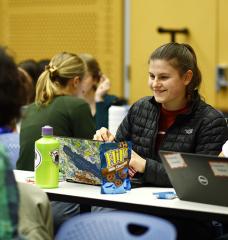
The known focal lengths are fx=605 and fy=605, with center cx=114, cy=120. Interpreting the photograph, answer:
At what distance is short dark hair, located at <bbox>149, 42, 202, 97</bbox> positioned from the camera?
2.96m

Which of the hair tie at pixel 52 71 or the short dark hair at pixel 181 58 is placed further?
the hair tie at pixel 52 71

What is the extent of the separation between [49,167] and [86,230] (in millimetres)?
795

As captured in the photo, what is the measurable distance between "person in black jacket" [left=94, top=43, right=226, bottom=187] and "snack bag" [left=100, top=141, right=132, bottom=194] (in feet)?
0.66

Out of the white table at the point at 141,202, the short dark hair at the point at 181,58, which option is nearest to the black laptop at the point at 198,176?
the white table at the point at 141,202

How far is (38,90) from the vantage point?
11.6ft

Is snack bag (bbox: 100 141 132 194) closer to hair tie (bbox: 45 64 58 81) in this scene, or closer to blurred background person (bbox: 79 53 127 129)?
hair tie (bbox: 45 64 58 81)

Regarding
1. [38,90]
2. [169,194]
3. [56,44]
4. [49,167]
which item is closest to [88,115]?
[38,90]

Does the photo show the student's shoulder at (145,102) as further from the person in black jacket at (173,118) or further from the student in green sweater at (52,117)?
the student in green sweater at (52,117)

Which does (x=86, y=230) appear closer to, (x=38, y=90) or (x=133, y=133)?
(x=133, y=133)

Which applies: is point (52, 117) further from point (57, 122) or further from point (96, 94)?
point (96, 94)

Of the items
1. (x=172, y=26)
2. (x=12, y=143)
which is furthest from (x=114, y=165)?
(x=172, y=26)

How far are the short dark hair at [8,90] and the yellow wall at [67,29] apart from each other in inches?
180

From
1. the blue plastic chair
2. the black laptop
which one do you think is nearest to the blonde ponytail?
the black laptop

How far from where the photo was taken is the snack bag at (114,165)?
2543mm
